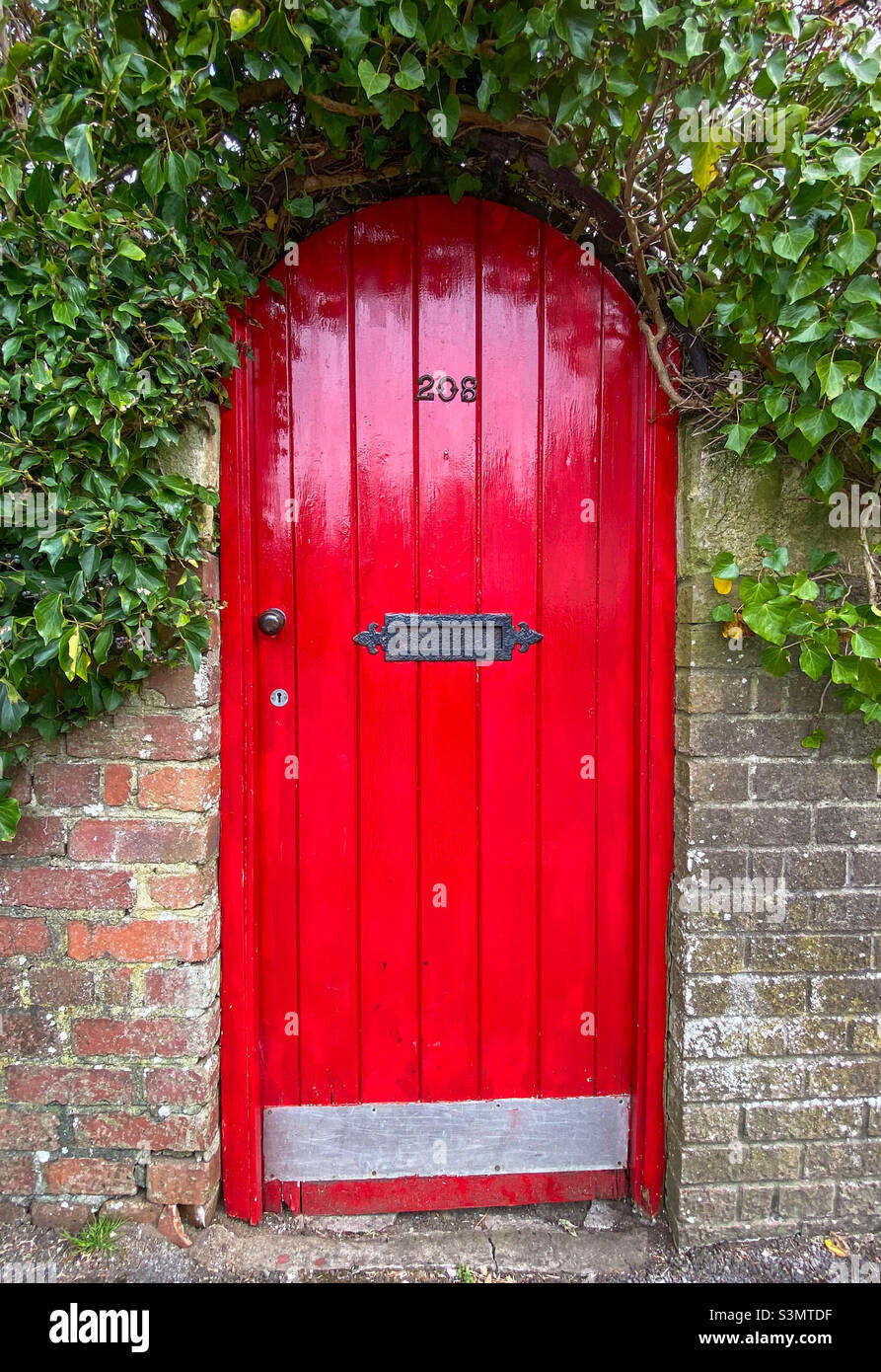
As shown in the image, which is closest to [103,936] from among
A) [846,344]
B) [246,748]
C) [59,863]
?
[59,863]

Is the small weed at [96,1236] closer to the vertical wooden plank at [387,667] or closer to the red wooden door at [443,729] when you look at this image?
the red wooden door at [443,729]

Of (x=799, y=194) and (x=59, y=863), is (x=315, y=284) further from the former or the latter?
(x=59, y=863)

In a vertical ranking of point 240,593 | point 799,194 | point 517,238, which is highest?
point 517,238

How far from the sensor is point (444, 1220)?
6.32ft

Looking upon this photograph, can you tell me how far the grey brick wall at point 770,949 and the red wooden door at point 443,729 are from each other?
0.12 m

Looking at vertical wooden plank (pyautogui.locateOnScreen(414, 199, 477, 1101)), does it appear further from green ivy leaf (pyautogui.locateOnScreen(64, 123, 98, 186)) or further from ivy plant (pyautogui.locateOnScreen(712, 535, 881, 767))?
green ivy leaf (pyautogui.locateOnScreen(64, 123, 98, 186))

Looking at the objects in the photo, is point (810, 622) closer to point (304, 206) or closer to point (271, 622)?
point (271, 622)

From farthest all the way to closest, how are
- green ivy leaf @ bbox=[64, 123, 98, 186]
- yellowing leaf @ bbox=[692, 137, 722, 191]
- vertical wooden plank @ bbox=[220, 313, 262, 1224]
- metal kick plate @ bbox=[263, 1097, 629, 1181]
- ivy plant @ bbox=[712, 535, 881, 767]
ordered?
1. metal kick plate @ bbox=[263, 1097, 629, 1181]
2. vertical wooden plank @ bbox=[220, 313, 262, 1224]
3. ivy plant @ bbox=[712, 535, 881, 767]
4. yellowing leaf @ bbox=[692, 137, 722, 191]
5. green ivy leaf @ bbox=[64, 123, 98, 186]

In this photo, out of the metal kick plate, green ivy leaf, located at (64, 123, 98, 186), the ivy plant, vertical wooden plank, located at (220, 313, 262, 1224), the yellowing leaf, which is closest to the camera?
green ivy leaf, located at (64, 123, 98, 186)

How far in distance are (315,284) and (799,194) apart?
112cm

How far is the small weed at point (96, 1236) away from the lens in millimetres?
1714

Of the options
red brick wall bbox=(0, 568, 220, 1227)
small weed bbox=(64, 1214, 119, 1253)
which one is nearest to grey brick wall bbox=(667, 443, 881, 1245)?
red brick wall bbox=(0, 568, 220, 1227)

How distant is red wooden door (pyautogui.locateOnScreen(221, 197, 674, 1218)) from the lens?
185cm

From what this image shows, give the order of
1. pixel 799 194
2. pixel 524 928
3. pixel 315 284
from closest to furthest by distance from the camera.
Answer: pixel 799 194 < pixel 315 284 < pixel 524 928
